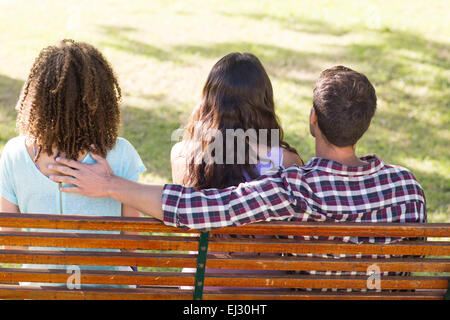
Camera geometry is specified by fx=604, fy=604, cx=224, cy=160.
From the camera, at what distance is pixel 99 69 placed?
96.2 inches

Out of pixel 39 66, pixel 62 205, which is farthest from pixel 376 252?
pixel 39 66

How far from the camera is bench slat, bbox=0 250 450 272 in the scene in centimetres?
231

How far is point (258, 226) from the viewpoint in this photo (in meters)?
2.26

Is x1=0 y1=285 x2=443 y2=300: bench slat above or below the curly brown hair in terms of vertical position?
below

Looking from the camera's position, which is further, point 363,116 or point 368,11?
point 368,11

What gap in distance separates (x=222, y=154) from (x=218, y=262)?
55cm

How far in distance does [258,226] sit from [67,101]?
89 cm

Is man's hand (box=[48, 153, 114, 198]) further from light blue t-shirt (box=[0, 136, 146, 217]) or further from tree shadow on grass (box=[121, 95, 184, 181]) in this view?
tree shadow on grass (box=[121, 95, 184, 181])

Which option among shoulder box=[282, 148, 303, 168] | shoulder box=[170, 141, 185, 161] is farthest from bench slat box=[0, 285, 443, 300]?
shoulder box=[170, 141, 185, 161]

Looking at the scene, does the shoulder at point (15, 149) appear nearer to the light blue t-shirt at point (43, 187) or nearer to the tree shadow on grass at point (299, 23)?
the light blue t-shirt at point (43, 187)

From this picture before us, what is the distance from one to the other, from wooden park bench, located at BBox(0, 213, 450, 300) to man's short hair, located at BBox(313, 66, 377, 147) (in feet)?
1.29

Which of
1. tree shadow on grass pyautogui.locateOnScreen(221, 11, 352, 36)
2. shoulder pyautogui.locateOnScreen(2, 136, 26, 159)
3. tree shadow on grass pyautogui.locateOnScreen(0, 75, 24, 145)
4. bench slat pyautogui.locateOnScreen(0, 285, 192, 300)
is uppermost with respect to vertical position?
tree shadow on grass pyautogui.locateOnScreen(221, 11, 352, 36)

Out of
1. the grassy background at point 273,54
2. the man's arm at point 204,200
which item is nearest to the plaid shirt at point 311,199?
the man's arm at point 204,200
